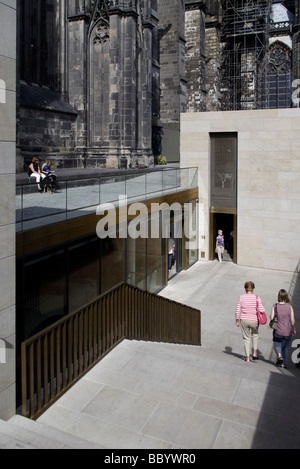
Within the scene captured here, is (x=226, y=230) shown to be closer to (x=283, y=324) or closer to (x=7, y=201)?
(x=283, y=324)

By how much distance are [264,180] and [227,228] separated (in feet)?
10.5

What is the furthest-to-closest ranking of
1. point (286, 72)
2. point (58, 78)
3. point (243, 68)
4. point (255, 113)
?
point (286, 72), point (243, 68), point (58, 78), point (255, 113)

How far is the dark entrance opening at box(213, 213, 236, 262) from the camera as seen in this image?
19703 millimetres

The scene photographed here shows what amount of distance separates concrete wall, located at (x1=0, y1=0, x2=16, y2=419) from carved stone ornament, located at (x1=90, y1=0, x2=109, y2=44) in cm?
1892

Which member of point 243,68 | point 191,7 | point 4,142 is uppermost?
point 191,7

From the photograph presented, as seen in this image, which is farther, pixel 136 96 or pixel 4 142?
pixel 136 96

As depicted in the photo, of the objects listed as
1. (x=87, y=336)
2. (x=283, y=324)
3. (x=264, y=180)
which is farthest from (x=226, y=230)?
(x=87, y=336)

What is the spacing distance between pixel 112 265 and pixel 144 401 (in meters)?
6.05

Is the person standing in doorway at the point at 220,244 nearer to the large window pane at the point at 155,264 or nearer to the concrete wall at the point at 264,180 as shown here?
the concrete wall at the point at 264,180

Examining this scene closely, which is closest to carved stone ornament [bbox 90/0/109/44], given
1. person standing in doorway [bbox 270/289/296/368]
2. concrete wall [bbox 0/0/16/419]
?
person standing in doorway [bbox 270/289/296/368]

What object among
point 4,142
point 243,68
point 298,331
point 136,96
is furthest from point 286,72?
point 4,142

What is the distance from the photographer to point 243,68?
38719 mm
